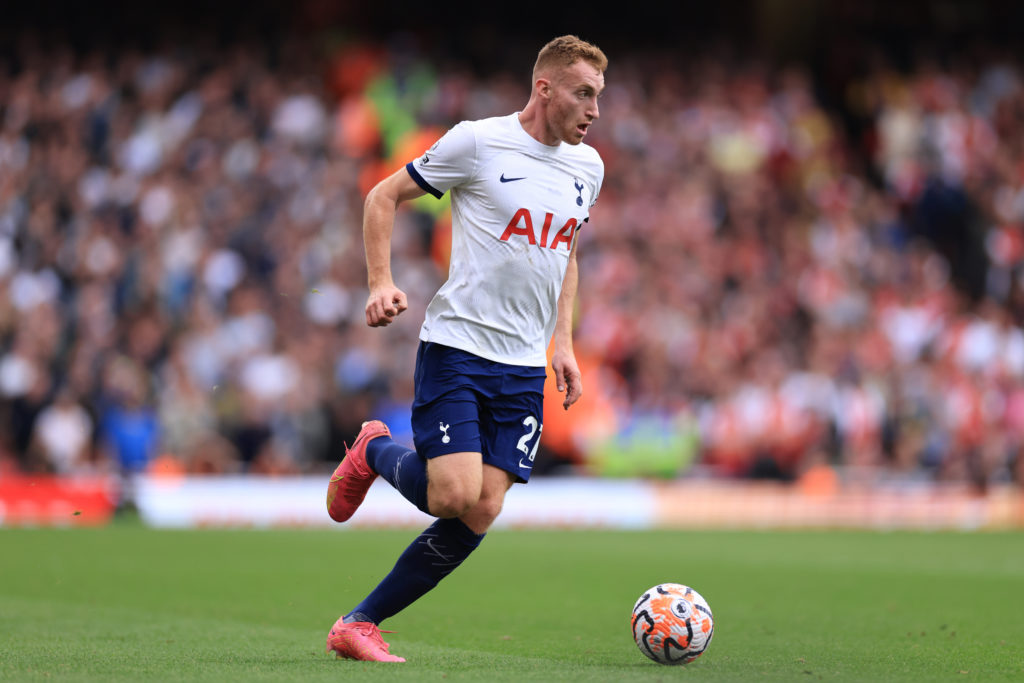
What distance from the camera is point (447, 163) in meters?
6.11

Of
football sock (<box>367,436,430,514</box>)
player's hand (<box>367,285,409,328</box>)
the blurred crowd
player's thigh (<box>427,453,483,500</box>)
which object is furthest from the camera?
the blurred crowd

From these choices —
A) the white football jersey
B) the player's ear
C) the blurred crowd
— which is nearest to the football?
the white football jersey

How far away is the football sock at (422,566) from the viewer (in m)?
6.18

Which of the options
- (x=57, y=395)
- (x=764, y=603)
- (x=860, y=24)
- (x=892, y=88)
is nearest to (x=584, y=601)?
(x=764, y=603)

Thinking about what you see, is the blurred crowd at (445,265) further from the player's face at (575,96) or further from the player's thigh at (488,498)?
the player's face at (575,96)

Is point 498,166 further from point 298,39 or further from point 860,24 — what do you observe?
point 860,24

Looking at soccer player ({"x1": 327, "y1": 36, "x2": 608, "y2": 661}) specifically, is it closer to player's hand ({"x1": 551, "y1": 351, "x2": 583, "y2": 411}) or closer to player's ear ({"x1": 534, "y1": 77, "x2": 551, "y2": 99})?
player's ear ({"x1": 534, "y1": 77, "x2": 551, "y2": 99})

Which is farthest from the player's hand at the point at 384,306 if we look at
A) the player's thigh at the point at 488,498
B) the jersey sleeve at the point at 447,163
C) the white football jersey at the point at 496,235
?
the player's thigh at the point at 488,498

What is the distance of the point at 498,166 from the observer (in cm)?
618

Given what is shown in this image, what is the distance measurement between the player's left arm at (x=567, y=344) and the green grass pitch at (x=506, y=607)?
120 cm

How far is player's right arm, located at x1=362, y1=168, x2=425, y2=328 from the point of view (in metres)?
5.64

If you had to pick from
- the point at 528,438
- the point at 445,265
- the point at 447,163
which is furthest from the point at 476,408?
the point at 445,265

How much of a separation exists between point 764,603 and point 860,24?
19.0 m

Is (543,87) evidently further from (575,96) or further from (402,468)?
(402,468)
